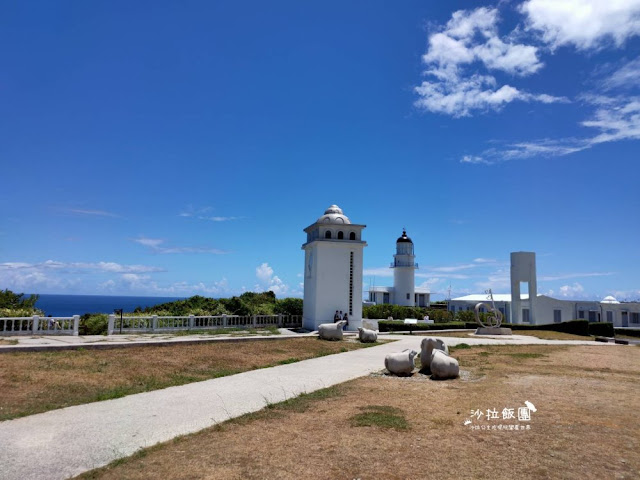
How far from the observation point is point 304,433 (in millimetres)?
7035

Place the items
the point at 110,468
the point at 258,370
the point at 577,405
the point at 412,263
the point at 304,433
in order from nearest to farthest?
the point at 110,468 < the point at 304,433 < the point at 577,405 < the point at 258,370 < the point at 412,263

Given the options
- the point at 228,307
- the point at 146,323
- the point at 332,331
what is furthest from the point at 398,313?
the point at 146,323

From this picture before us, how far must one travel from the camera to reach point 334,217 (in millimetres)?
28797

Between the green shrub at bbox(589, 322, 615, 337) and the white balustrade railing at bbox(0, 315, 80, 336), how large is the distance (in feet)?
115

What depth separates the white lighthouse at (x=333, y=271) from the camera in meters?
27.8

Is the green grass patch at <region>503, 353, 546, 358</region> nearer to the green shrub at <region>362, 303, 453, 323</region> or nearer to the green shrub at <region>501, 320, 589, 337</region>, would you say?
the green shrub at <region>501, 320, 589, 337</region>

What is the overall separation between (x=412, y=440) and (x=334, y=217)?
2261 cm

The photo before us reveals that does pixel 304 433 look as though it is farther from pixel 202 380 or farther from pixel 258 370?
pixel 258 370

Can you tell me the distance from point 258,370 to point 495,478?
354 inches

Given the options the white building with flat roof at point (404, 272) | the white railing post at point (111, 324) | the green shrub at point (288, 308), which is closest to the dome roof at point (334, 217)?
the green shrub at point (288, 308)

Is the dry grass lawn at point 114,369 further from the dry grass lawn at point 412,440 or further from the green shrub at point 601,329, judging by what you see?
the green shrub at point 601,329

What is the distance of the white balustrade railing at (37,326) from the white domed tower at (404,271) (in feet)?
156

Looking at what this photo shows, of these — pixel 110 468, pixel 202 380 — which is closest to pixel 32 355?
pixel 202 380

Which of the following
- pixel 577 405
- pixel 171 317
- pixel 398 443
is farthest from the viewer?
pixel 171 317
